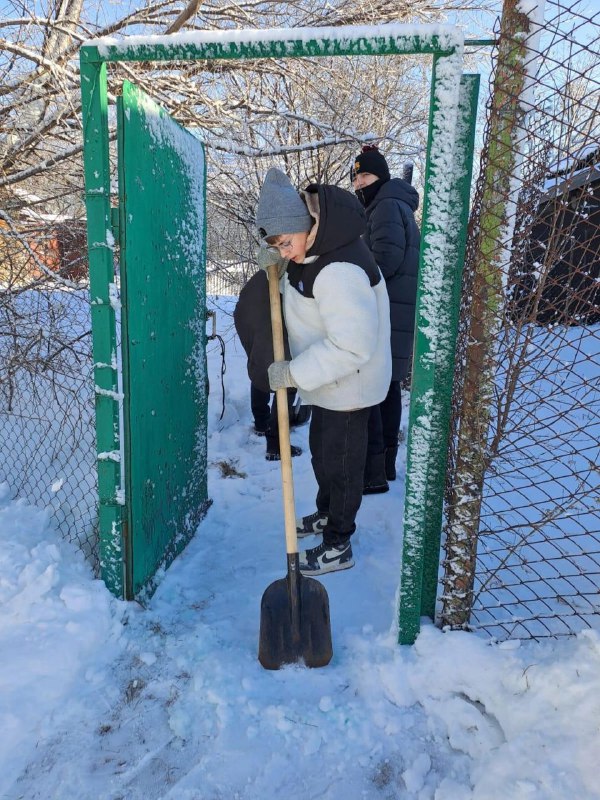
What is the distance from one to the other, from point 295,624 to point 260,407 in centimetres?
273

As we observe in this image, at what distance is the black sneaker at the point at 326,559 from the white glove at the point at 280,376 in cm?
96

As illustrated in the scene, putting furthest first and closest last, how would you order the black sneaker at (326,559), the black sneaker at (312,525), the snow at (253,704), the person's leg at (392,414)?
the person's leg at (392,414), the black sneaker at (312,525), the black sneaker at (326,559), the snow at (253,704)

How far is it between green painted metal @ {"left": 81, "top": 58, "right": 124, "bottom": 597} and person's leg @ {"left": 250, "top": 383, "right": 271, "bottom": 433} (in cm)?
242

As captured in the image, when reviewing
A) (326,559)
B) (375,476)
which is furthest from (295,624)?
(375,476)

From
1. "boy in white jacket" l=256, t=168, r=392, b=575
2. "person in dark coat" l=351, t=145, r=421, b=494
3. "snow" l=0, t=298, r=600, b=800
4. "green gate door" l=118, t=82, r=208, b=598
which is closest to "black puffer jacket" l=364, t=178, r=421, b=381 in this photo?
"person in dark coat" l=351, t=145, r=421, b=494

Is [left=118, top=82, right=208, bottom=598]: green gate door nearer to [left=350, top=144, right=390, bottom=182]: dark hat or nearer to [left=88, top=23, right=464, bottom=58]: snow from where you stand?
[left=88, top=23, right=464, bottom=58]: snow

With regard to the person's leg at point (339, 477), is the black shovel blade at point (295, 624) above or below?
below

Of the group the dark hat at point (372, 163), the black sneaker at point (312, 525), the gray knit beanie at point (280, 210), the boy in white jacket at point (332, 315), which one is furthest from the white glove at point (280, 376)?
the dark hat at point (372, 163)

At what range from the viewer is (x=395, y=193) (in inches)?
131

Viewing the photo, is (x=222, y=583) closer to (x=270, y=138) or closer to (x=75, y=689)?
(x=75, y=689)

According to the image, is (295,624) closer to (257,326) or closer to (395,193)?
(257,326)

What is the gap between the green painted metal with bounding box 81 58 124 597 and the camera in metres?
2.16

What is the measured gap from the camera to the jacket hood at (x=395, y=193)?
332cm

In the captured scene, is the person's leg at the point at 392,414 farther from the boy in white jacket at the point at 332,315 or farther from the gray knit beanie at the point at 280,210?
the gray knit beanie at the point at 280,210
